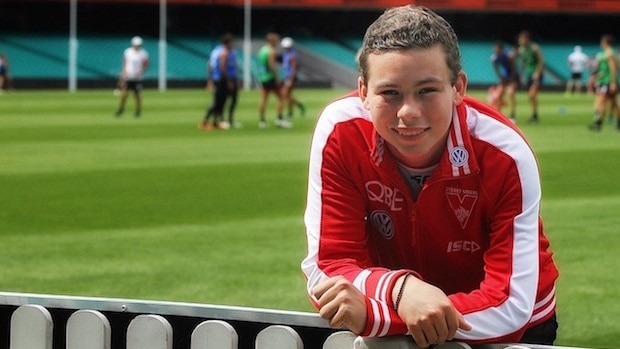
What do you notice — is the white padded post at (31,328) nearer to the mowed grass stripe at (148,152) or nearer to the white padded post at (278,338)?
the white padded post at (278,338)

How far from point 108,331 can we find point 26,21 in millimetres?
55389

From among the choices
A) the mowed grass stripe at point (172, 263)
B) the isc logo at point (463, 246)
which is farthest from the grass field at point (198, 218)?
the isc logo at point (463, 246)

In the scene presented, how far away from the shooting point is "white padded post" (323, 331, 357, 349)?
3.51 m

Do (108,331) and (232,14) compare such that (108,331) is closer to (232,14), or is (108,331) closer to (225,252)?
(225,252)

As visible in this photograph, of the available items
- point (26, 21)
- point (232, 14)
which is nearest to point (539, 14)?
point (232, 14)

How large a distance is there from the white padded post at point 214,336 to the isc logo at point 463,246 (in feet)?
2.42

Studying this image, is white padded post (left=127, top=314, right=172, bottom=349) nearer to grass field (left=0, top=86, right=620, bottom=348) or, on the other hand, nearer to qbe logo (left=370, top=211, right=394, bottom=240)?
qbe logo (left=370, top=211, right=394, bottom=240)

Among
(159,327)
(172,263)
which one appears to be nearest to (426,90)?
(159,327)

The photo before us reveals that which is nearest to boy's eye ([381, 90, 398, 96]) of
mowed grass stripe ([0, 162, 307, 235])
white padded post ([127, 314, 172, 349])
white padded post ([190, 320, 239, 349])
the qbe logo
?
the qbe logo

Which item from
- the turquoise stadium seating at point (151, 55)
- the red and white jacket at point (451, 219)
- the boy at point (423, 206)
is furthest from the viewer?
the turquoise stadium seating at point (151, 55)

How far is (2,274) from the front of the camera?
8.97 metres

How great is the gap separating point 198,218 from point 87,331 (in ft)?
27.6

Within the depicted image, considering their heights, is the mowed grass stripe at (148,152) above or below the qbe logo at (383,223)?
below

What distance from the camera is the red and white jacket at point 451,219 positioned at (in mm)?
3658
